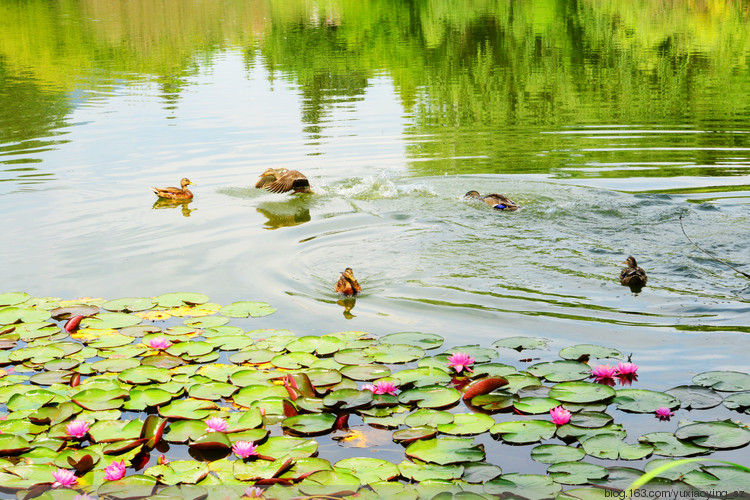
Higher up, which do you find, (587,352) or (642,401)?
(587,352)

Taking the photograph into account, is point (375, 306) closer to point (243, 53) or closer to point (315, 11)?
point (243, 53)

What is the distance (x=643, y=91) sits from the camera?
61.7 ft

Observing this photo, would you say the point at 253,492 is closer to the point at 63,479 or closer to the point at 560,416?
the point at 63,479

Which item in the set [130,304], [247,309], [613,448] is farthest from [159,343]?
[613,448]

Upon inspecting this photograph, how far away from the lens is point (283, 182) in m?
10.8

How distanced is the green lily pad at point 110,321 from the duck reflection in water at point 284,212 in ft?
10.8

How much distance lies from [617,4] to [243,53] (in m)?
22.5

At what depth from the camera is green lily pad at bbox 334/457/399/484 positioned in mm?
3994

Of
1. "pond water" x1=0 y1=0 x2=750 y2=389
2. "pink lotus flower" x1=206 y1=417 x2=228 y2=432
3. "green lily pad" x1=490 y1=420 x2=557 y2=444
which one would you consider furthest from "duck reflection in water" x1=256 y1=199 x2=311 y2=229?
"green lily pad" x1=490 y1=420 x2=557 y2=444

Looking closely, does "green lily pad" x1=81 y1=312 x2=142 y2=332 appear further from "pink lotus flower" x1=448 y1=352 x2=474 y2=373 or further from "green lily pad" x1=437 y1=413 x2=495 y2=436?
"green lily pad" x1=437 y1=413 x2=495 y2=436

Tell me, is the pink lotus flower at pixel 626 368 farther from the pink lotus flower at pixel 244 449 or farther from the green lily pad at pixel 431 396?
the pink lotus flower at pixel 244 449

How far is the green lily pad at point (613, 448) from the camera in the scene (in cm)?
413

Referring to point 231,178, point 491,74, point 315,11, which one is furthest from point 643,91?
point 315,11

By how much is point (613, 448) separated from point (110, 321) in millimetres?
4341
